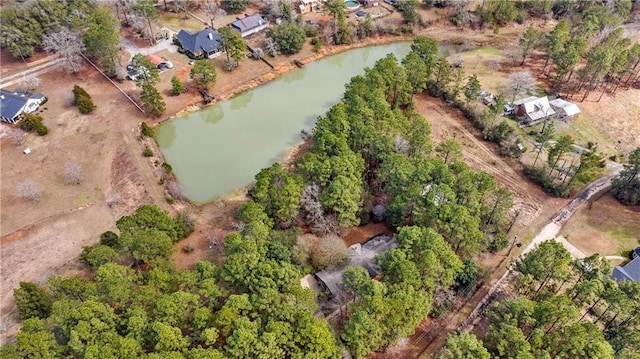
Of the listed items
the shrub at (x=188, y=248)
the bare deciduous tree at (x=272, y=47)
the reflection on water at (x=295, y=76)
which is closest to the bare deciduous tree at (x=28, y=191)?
the shrub at (x=188, y=248)

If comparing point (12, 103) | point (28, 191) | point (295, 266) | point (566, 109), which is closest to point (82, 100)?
point (12, 103)

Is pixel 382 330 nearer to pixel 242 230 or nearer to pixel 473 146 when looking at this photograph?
pixel 242 230

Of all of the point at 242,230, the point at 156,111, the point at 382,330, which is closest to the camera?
the point at 382,330

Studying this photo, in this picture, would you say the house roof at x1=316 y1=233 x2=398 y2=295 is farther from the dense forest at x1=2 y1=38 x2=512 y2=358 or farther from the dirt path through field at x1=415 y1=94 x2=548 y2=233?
the dirt path through field at x1=415 y1=94 x2=548 y2=233

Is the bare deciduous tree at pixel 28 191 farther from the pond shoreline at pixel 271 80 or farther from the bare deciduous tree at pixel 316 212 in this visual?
the bare deciduous tree at pixel 316 212

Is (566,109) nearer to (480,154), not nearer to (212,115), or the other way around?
(480,154)

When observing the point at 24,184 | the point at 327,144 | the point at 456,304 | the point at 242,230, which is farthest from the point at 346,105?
the point at 24,184
